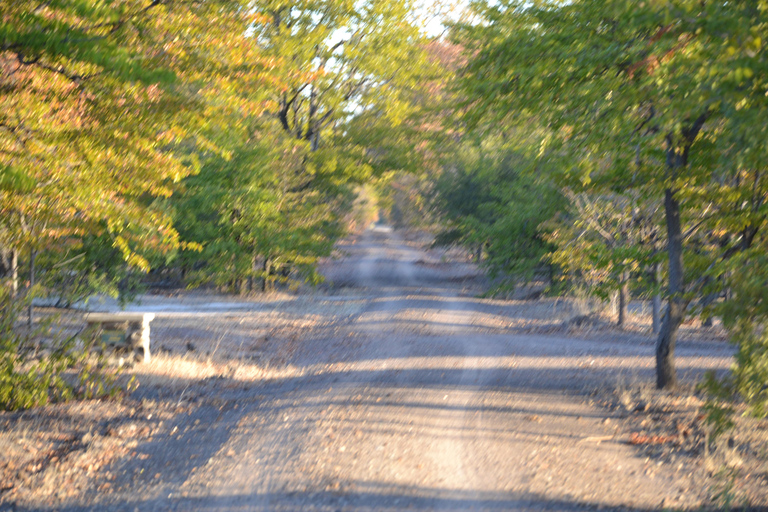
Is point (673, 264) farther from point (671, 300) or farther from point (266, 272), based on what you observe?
point (266, 272)

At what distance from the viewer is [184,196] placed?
19.9 metres

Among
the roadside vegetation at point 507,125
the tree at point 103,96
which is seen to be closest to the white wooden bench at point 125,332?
the roadside vegetation at point 507,125

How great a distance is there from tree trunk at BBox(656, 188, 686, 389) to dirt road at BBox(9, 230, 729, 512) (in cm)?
90

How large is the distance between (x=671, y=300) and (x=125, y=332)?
7.93 metres

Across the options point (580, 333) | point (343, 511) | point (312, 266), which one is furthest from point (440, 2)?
point (343, 511)

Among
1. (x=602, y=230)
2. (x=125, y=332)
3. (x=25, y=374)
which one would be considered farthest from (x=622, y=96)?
(x=602, y=230)

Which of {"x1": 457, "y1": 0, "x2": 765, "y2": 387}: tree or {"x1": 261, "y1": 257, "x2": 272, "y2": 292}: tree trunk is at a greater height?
{"x1": 457, "y1": 0, "x2": 765, "y2": 387}: tree

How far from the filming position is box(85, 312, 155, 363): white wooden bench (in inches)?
422

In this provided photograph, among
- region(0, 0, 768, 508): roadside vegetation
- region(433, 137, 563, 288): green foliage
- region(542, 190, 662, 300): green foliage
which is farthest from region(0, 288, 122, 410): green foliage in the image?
region(433, 137, 563, 288): green foliage

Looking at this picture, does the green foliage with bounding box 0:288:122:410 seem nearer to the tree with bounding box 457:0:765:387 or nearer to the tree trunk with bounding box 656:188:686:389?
the tree with bounding box 457:0:765:387

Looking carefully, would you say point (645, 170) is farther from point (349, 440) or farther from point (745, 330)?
point (349, 440)

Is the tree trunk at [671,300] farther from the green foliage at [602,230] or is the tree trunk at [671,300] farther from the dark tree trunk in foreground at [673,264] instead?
the green foliage at [602,230]

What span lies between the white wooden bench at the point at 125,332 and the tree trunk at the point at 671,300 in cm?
749

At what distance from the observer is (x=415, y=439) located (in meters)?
6.74
